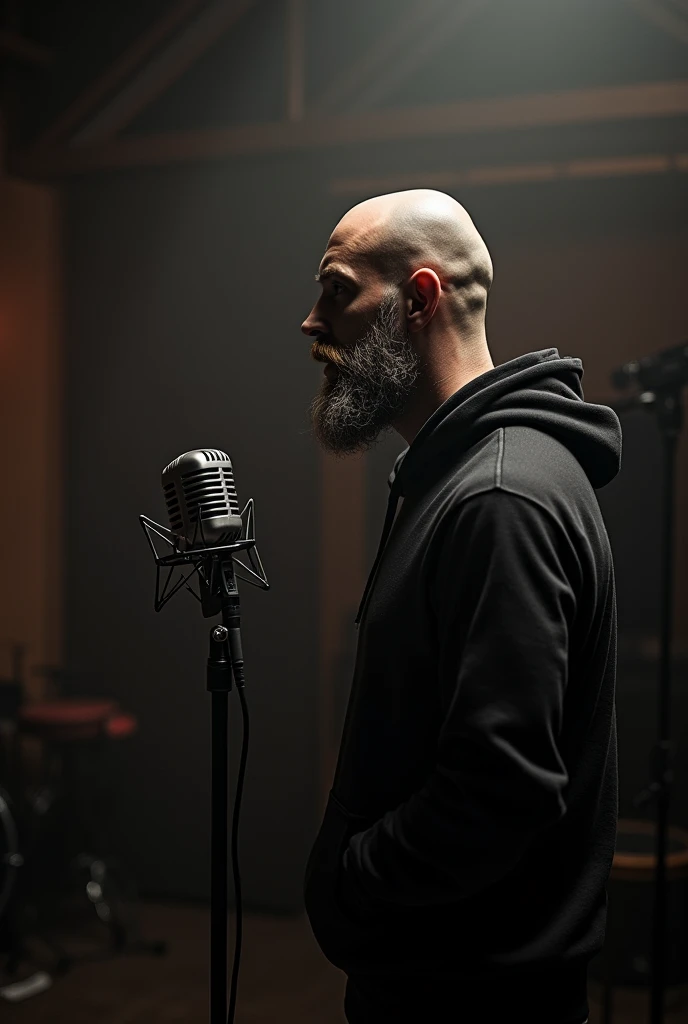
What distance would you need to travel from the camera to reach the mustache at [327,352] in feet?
4.94

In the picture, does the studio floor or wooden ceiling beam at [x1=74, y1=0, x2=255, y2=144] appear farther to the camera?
wooden ceiling beam at [x1=74, y1=0, x2=255, y2=144]

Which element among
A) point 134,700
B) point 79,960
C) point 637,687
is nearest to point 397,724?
point 637,687

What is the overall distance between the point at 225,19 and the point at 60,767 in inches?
114

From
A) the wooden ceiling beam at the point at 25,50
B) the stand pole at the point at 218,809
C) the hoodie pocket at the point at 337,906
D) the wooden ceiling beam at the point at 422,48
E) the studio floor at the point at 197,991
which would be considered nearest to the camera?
the hoodie pocket at the point at 337,906

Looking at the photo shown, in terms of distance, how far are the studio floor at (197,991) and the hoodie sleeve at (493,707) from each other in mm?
2398

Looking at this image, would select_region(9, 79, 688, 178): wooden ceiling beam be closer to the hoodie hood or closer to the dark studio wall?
the dark studio wall

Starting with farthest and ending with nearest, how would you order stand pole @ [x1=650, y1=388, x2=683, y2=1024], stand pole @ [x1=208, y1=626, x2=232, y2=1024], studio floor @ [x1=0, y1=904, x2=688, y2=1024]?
1. studio floor @ [x1=0, y1=904, x2=688, y2=1024]
2. stand pole @ [x1=650, y1=388, x2=683, y2=1024]
3. stand pole @ [x1=208, y1=626, x2=232, y2=1024]

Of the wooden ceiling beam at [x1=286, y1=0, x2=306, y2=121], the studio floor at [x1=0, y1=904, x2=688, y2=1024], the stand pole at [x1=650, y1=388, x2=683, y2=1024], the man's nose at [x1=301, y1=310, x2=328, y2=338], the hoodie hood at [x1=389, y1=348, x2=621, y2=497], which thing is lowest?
the studio floor at [x1=0, y1=904, x2=688, y2=1024]

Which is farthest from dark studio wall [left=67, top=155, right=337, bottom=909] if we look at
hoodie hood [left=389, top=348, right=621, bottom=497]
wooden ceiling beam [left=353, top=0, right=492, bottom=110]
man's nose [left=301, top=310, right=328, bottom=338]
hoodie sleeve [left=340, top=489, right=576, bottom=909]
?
hoodie sleeve [left=340, top=489, right=576, bottom=909]

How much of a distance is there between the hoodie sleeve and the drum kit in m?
2.54

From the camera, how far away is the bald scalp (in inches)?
56.9

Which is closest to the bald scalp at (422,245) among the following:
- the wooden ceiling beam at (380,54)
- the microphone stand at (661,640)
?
the microphone stand at (661,640)

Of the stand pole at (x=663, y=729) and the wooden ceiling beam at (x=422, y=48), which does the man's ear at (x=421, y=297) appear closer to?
the stand pole at (x=663, y=729)

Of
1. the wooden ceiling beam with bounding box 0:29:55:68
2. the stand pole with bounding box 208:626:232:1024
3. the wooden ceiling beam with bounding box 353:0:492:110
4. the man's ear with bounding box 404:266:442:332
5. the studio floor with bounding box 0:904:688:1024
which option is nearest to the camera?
the man's ear with bounding box 404:266:442:332
